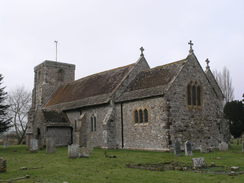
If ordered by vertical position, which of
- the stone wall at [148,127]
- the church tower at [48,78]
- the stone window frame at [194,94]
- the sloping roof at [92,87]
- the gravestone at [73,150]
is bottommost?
the gravestone at [73,150]

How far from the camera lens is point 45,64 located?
41938 millimetres

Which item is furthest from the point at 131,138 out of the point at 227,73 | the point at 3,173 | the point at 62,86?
the point at 227,73

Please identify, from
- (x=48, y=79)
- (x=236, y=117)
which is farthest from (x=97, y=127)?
(x=236, y=117)

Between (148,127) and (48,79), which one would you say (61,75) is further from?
A: (148,127)

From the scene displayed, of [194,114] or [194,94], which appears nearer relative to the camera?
[194,114]

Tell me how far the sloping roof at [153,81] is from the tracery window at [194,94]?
1.93 metres

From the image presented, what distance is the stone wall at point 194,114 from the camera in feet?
77.7

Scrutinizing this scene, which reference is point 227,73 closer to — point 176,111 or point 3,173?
point 176,111

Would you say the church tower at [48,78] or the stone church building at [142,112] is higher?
the church tower at [48,78]

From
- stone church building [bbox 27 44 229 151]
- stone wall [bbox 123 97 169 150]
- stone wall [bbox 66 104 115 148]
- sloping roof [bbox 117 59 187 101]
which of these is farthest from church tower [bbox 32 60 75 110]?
stone wall [bbox 123 97 169 150]

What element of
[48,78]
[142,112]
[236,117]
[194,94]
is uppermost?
[48,78]

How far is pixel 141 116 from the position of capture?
25281 mm

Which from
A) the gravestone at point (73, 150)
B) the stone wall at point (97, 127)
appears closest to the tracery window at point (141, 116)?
the stone wall at point (97, 127)

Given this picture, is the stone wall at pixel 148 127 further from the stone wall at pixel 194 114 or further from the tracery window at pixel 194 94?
the tracery window at pixel 194 94
